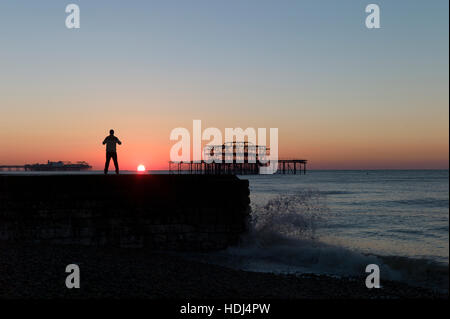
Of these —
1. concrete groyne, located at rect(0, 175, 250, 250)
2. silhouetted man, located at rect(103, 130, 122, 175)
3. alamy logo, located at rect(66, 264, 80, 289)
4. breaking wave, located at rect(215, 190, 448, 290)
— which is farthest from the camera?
silhouetted man, located at rect(103, 130, 122, 175)

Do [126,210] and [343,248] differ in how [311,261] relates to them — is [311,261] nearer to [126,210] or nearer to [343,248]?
[343,248]

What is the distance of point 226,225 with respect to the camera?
1088cm

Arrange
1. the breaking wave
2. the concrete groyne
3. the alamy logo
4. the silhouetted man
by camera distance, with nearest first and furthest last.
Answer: the alamy logo, the concrete groyne, the breaking wave, the silhouetted man

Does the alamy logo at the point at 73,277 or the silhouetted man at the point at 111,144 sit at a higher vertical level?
the silhouetted man at the point at 111,144

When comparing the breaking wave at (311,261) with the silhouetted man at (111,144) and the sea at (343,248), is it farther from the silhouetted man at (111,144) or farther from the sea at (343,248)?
the silhouetted man at (111,144)

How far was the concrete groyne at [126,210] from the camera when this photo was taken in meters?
9.69

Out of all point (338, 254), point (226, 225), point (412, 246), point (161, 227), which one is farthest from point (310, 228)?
point (161, 227)

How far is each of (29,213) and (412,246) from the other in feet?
42.0

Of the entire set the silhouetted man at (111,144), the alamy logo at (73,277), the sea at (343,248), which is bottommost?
the sea at (343,248)

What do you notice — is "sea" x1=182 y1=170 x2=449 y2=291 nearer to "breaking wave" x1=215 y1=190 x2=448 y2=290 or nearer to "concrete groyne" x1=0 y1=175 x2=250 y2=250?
"breaking wave" x1=215 y1=190 x2=448 y2=290

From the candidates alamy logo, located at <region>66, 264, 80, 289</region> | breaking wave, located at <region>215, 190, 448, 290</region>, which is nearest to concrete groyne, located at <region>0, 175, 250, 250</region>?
breaking wave, located at <region>215, 190, 448, 290</region>

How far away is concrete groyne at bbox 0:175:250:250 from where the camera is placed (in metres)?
9.69

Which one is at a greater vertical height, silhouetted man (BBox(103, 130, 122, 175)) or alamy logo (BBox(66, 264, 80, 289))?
silhouetted man (BBox(103, 130, 122, 175))

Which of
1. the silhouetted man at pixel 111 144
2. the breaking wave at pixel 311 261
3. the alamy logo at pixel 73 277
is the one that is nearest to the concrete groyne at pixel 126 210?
the breaking wave at pixel 311 261
